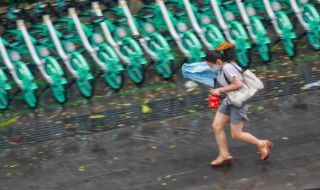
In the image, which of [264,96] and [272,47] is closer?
[264,96]

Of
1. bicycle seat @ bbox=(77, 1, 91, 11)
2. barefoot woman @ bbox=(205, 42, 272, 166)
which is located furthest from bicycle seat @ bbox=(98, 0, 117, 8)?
barefoot woman @ bbox=(205, 42, 272, 166)

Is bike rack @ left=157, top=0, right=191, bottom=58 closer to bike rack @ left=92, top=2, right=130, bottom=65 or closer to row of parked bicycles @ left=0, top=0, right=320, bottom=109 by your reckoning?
row of parked bicycles @ left=0, top=0, right=320, bottom=109

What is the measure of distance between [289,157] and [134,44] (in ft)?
13.2

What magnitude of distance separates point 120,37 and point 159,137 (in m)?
2.77

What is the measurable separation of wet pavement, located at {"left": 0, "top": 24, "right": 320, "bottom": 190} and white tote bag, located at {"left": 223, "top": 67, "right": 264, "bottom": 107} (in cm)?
79

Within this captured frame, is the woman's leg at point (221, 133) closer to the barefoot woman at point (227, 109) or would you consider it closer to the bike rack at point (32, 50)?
the barefoot woman at point (227, 109)

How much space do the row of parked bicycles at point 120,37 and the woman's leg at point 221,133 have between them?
3.32m

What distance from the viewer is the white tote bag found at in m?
8.05

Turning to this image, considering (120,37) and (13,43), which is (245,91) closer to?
(120,37)

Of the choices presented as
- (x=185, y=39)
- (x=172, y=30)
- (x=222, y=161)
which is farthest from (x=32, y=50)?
(x=222, y=161)

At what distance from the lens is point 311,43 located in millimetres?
12141

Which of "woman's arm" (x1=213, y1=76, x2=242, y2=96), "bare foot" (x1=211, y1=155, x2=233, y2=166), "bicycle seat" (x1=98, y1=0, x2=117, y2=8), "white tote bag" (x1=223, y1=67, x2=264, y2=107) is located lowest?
"bare foot" (x1=211, y1=155, x2=233, y2=166)

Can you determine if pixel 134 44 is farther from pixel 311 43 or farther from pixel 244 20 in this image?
pixel 311 43

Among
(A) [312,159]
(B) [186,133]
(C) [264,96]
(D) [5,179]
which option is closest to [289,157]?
(A) [312,159]
